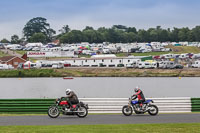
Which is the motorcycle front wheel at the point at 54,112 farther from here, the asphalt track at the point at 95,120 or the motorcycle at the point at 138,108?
the motorcycle at the point at 138,108

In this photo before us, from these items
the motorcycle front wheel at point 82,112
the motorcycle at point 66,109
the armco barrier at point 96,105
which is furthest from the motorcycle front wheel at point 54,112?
the armco barrier at point 96,105

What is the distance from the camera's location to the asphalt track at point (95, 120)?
2148 cm

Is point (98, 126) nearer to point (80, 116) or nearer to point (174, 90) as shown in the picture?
point (80, 116)

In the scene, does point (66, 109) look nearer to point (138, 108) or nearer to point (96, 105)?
point (96, 105)

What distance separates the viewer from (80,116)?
2355 centimetres

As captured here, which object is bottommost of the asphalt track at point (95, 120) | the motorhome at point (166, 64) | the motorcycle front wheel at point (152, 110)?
the asphalt track at point (95, 120)

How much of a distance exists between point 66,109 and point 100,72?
80.2m

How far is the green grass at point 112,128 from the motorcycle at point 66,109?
3579 millimetres

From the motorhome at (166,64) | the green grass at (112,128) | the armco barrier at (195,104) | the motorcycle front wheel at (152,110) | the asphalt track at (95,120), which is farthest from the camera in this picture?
the motorhome at (166,64)

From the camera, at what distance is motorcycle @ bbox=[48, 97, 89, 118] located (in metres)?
23.4

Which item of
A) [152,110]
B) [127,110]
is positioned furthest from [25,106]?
[152,110]

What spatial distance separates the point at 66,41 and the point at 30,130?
18142 cm

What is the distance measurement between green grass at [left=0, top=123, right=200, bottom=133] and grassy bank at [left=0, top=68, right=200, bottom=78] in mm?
78056

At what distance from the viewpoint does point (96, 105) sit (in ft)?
87.5
